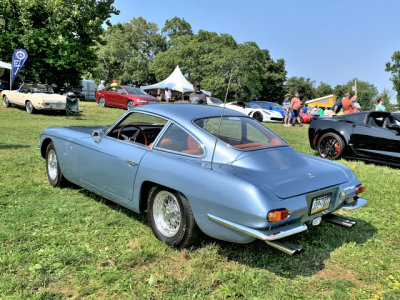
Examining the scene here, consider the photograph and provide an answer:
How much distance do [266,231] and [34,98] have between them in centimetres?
1443

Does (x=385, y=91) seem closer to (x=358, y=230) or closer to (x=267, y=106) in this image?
(x=267, y=106)

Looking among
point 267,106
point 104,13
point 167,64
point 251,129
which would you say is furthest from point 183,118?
point 167,64

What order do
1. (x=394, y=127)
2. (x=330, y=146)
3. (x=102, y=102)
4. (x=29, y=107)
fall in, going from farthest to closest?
(x=102, y=102)
(x=29, y=107)
(x=330, y=146)
(x=394, y=127)

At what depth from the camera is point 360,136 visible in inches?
282

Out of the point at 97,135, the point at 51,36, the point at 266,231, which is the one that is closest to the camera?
the point at 266,231

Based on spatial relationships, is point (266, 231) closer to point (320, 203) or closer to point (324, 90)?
point (320, 203)

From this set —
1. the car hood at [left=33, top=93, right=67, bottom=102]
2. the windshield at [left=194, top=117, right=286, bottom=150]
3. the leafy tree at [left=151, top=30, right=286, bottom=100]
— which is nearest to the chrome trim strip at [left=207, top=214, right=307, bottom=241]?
the windshield at [left=194, top=117, right=286, bottom=150]

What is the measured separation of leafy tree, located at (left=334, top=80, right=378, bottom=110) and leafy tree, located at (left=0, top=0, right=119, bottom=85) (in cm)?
6372

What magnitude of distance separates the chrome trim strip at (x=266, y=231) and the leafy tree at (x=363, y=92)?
76727mm

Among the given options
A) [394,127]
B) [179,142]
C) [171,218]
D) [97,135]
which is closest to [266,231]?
[171,218]

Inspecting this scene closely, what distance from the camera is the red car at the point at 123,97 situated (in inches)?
674

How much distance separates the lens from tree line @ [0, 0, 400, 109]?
19312mm

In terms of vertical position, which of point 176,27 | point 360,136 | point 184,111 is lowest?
point 360,136

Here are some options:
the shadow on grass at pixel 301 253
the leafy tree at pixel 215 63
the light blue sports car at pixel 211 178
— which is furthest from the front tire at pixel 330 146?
the leafy tree at pixel 215 63
